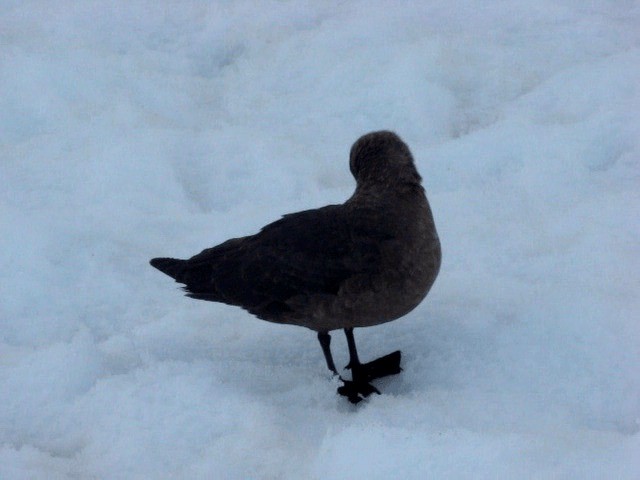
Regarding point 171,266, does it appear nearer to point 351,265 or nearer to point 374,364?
point 351,265

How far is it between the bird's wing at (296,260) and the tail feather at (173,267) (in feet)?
0.50

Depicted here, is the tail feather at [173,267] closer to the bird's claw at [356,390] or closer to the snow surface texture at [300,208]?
the snow surface texture at [300,208]

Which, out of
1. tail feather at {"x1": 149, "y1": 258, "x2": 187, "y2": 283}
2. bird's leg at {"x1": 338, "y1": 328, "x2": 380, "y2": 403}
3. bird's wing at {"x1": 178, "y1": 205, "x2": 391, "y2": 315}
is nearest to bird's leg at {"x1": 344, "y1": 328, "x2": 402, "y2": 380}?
bird's leg at {"x1": 338, "y1": 328, "x2": 380, "y2": 403}

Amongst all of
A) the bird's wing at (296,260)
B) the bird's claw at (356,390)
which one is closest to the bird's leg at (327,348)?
the bird's claw at (356,390)

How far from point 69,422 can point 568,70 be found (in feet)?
16.0

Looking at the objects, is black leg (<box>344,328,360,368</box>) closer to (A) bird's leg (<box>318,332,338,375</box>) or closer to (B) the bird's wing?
(A) bird's leg (<box>318,332,338,375</box>)

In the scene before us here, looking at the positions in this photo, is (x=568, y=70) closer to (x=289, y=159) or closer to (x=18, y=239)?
(x=289, y=159)

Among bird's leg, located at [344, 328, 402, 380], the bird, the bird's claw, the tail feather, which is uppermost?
the tail feather

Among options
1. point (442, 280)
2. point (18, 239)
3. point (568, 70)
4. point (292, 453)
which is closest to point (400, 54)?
point (568, 70)

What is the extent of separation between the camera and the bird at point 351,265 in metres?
3.27

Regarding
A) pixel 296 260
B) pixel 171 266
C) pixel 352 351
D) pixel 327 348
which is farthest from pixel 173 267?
pixel 352 351

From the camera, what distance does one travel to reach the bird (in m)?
3.27

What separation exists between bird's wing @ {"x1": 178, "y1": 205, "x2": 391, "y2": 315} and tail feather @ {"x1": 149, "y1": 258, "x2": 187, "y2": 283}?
0.15 metres

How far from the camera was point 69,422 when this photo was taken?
3.19m
